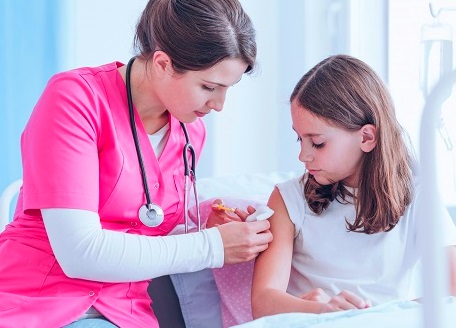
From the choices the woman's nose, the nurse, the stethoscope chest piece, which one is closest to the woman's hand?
the nurse

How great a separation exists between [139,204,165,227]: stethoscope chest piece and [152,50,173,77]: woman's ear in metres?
0.28

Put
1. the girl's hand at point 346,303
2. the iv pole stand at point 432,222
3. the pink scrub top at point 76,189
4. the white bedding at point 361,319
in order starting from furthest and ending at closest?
1. the pink scrub top at point 76,189
2. the girl's hand at point 346,303
3. the white bedding at point 361,319
4. the iv pole stand at point 432,222

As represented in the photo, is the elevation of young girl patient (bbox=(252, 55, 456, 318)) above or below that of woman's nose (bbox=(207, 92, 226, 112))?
below

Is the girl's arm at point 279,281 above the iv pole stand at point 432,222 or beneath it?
beneath

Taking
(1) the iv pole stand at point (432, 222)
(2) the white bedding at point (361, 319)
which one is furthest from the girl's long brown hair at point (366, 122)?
(1) the iv pole stand at point (432, 222)

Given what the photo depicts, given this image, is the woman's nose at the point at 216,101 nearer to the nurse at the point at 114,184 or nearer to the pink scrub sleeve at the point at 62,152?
the nurse at the point at 114,184

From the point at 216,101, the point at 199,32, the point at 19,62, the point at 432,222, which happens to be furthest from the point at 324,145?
the point at 19,62

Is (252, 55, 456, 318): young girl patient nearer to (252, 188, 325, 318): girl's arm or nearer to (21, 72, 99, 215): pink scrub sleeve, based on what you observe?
(252, 188, 325, 318): girl's arm

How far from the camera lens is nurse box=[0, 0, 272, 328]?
5.24ft

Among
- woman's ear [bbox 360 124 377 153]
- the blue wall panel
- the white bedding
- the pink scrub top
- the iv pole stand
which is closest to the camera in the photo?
the iv pole stand

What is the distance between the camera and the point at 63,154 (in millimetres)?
1593

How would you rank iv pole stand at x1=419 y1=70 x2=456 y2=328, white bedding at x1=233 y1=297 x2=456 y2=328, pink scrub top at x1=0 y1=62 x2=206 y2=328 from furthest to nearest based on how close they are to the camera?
1. pink scrub top at x1=0 y1=62 x2=206 y2=328
2. white bedding at x1=233 y1=297 x2=456 y2=328
3. iv pole stand at x1=419 y1=70 x2=456 y2=328

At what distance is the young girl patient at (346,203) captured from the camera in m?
1.80

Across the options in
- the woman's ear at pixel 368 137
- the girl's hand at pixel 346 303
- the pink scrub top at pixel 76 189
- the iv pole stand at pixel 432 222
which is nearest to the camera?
the iv pole stand at pixel 432 222
